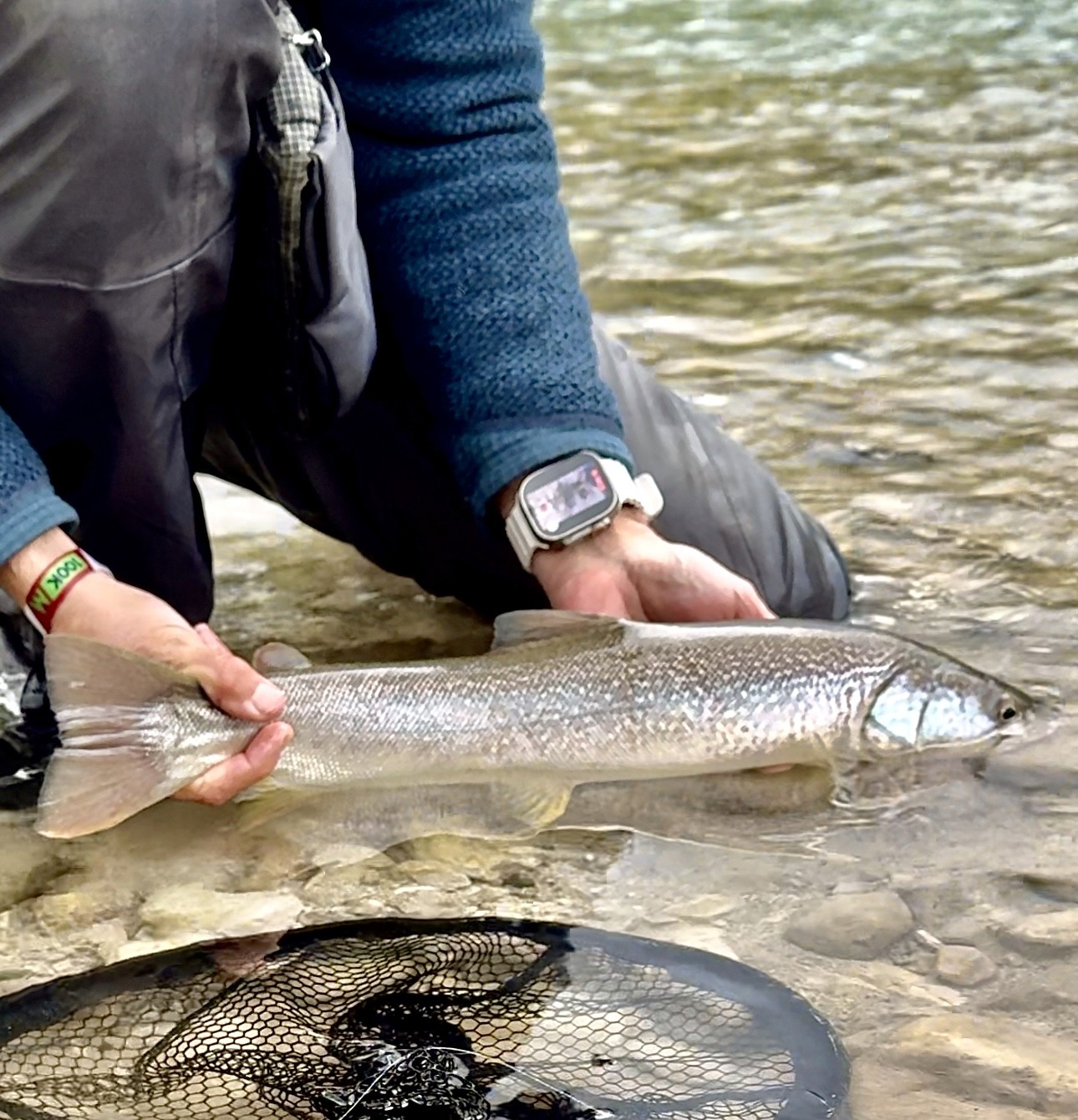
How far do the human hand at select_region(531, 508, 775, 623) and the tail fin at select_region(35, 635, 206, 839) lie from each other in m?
0.66

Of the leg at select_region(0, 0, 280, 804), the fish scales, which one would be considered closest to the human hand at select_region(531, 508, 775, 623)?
the fish scales

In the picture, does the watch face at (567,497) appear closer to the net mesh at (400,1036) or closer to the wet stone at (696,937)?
the wet stone at (696,937)

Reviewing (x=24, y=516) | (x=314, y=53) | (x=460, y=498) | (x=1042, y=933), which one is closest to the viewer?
(x=1042, y=933)

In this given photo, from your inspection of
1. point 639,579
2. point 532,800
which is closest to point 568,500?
point 639,579

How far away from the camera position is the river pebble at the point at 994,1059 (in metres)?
1.83

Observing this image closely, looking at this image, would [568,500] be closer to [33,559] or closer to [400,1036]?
[33,559]

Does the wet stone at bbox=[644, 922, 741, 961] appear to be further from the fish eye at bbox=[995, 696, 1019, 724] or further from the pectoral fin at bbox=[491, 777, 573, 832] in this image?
the fish eye at bbox=[995, 696, 1019, 724]

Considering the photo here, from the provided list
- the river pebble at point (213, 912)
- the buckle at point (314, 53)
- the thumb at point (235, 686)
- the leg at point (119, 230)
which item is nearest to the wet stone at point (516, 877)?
the river pebble at point (213, 912)

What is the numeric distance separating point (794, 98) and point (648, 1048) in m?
7.29

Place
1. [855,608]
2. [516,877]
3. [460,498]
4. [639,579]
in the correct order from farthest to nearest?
[855,608] → [460,498] → [639,579] → [516,877]

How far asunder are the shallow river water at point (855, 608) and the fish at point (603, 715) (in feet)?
0.25

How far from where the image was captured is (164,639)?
92.3 inches

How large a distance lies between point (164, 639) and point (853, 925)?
0.93 m

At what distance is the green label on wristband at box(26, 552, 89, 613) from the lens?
231cm
